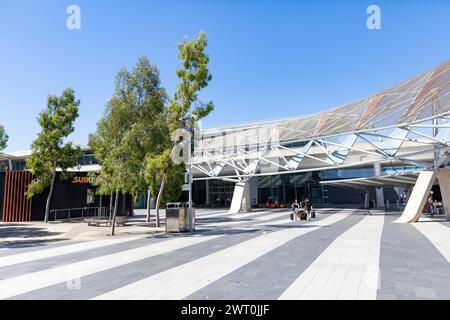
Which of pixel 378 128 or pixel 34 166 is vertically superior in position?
pixel 378 128

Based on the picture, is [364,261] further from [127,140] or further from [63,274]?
[127,140]

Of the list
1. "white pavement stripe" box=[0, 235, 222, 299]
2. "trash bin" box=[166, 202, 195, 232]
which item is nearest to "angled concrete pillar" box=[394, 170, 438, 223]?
"trash bin" box=[166, 202, 195, 232]

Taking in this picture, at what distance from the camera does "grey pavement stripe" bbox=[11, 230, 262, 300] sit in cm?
597

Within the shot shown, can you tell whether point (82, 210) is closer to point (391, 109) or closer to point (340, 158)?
point (391, 109)

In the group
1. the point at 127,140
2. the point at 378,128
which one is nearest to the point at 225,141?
the point at 378,128

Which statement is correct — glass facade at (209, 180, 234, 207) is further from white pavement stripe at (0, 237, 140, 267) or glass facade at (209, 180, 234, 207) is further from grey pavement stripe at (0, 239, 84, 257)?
white pavement stripe at (0, 237, 140, 267)

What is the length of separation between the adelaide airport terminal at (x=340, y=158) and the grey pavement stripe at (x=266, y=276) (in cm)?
1160

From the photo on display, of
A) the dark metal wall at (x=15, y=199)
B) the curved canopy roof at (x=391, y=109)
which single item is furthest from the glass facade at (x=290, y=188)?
the dark metal wall at (x=15, y=199)

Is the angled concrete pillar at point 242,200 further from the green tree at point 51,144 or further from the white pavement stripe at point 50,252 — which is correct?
the white pavement stripe at point 50,252

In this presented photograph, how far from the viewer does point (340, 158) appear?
119ft

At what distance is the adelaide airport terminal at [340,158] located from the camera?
63.1 feet

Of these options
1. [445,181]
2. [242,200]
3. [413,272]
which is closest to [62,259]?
[413,272]
